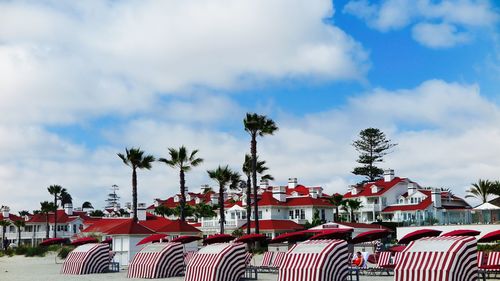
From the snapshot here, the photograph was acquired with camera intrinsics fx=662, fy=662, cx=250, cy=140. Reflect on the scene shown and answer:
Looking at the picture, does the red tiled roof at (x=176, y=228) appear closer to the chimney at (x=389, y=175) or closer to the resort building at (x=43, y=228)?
the chimney at (x=389, y=175)

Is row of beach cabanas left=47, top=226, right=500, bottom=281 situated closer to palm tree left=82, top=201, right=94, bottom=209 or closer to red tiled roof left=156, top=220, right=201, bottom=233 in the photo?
red tiled roof left=156, top=220, right=201, bottom=233

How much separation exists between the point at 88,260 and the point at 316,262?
17424 mm

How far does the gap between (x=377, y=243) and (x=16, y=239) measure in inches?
2704

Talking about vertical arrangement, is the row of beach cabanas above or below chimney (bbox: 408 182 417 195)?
below

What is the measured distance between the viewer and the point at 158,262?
27625 mm

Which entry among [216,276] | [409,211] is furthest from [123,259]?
[409,211]

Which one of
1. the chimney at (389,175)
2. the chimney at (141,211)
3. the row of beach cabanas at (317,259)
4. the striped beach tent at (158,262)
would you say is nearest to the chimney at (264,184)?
the chimney at (389,175)

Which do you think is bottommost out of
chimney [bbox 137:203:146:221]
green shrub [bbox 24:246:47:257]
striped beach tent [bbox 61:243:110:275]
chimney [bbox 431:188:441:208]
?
green shrub [bbox 24:246:47:257]

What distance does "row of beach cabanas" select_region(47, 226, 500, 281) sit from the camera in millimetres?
16375

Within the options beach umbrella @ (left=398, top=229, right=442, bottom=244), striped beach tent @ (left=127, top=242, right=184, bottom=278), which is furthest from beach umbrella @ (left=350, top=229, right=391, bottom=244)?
striped beach tent @ (left=127, top=242, right=184, bottom=278)

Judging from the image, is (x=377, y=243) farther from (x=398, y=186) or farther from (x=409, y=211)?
(x=398, y=186)

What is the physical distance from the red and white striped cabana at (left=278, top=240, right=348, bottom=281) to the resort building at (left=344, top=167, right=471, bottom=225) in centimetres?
6046

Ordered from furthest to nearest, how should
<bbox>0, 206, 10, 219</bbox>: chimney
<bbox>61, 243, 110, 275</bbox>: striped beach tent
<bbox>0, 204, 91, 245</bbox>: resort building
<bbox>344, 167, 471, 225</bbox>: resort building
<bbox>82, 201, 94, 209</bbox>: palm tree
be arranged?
<bbox>82, 201, 94, 209</bbox>: palm tree < <bbox>0, 206, 10, 219</bbox>: chimney < <bbox>0, 204, 91, 245</bbox>: resort building < <bbox>344, 167, 471, 225</bbox>: resort building < <bbox>61, 243, 110, 275</bbox>: striped beach tent

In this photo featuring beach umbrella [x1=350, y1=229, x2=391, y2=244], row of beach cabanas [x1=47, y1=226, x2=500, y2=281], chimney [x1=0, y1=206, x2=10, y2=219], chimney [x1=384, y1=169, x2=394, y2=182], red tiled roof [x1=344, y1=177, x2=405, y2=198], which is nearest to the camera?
row of beach cabanas [x1=47, y1=226, x2=500, y2=281]
